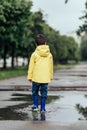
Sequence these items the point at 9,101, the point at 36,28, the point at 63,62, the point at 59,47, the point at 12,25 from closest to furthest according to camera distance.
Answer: the point at 9,101 → the point at 12,25 → the point at 36,28 → the point at 59,47 → the point at 63,62

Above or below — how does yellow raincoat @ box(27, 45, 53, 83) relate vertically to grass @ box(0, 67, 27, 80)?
above

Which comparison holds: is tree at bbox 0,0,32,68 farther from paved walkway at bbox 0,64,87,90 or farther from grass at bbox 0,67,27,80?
paved walkway at bbox 0,64,87,90

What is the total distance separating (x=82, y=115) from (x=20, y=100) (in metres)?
4.10

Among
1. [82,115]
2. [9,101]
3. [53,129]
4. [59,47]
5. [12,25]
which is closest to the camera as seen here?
[53,129]

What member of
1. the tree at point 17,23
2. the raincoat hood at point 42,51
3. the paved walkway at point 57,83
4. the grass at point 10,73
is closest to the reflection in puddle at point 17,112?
the raincoat hood at point 42,51

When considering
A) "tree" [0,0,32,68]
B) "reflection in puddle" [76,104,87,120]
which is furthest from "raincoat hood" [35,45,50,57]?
"tree" [0,0,32,68]

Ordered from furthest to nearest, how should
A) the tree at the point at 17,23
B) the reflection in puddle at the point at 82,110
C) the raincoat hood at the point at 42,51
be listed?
the tree at the point at 17,23
the reflection in puddle at the point at 82,110
the raincoat hood at the point at 42,51

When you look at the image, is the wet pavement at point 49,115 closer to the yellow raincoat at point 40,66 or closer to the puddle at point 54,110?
the puddle at point 54,110

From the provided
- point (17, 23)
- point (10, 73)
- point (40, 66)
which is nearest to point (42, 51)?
point (40, 66)

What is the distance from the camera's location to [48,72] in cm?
1125

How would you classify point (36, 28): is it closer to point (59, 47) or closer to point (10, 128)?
point (59, 47)

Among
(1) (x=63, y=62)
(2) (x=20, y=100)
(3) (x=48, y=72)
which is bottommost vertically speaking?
(1) (x=63, y=62)

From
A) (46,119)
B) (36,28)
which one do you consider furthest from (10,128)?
(36,28)

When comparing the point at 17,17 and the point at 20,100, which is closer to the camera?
the point at 20,100
